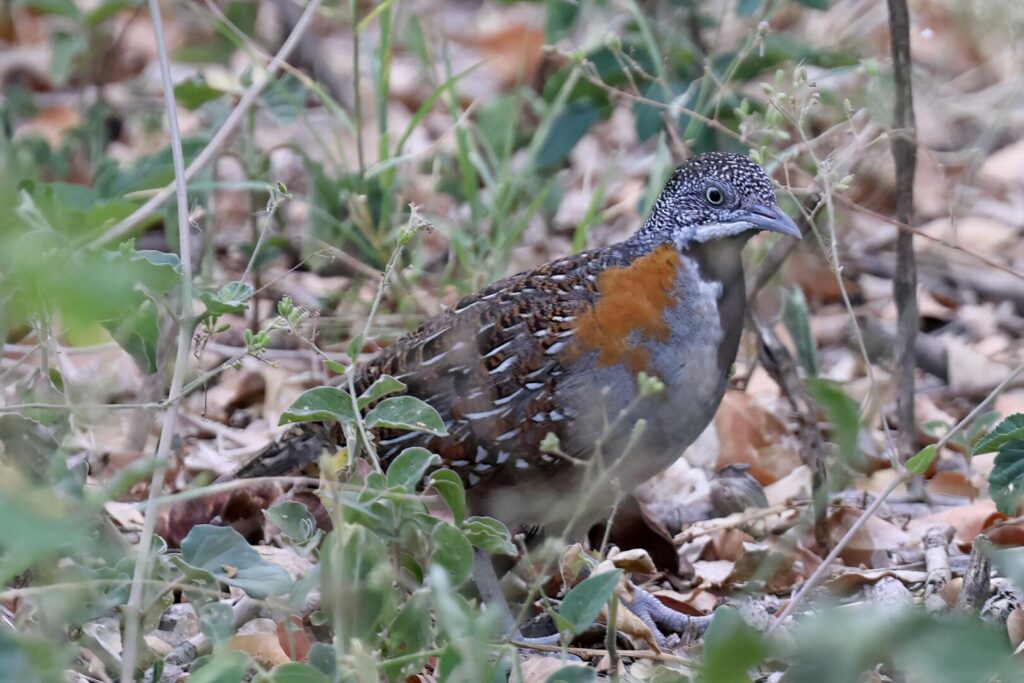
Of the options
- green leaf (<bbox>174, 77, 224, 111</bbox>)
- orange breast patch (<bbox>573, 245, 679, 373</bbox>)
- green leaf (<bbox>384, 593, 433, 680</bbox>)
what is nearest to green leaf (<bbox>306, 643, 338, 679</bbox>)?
green leaf (<bbox>384, 593, 433, 680</bbox>)

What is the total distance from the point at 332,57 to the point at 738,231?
5.19m

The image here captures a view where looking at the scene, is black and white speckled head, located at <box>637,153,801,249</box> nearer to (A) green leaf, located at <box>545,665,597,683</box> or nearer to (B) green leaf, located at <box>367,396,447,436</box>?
(B) green leaf, located at <box>367,396,447,436</box>

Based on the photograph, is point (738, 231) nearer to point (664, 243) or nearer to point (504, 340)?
point (664, 243)

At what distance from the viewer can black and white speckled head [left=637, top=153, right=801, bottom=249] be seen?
3803 millimetres

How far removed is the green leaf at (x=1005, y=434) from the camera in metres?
3.02

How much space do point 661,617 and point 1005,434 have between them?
4.08 feet

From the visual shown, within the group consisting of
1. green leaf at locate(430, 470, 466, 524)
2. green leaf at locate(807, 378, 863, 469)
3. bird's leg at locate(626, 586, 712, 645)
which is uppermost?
green leaf at locate(807, 378, 863, 469)

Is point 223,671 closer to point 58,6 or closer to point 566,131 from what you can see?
point 566,131

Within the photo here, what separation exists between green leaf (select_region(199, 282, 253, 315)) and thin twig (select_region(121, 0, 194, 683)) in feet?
0.12

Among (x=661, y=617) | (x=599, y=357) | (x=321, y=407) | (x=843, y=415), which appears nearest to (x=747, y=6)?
(x=599, y=357)

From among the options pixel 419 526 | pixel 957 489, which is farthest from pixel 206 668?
pixel 957 489

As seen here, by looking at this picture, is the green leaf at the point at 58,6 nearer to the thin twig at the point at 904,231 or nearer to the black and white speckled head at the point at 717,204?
the black and white speckled head at the point at 717,204

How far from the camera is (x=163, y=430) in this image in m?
2.73

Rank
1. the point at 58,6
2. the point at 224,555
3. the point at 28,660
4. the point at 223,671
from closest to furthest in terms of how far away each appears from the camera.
→ 1. the point at 28,660
2. the point at 223,671
3. the point at 224,555
4. the point at 58,6
